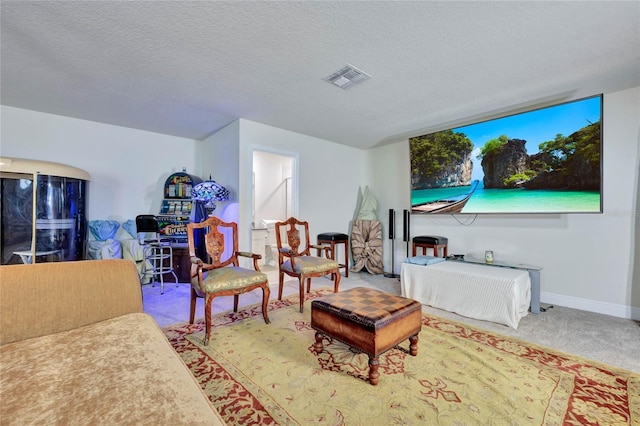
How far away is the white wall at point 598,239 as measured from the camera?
2.82 metres

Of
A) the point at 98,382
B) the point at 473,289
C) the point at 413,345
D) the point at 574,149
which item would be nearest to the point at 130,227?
the point at 98,382

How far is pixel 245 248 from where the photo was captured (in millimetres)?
3777

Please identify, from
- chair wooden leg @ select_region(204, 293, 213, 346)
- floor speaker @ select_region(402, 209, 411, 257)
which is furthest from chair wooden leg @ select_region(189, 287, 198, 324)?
floor speaker @ select_region(402, 209, 411, 257)

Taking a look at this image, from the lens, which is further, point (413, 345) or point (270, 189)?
point (270, 189)

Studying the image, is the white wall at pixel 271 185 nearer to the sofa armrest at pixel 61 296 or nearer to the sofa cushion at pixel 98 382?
the sofa armrest at pixel 61 296

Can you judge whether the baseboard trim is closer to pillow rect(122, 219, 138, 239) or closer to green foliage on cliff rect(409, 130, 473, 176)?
green foliage on cliff rect(409, 130, 473, 176)

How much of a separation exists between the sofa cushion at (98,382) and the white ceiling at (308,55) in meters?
2.05

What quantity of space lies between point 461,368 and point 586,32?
2.65 m

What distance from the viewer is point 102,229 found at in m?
3.82

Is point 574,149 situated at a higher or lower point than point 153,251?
higher

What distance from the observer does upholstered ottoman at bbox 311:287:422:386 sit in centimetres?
164

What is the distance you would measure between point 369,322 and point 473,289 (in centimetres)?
173

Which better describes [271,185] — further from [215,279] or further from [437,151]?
[215,279]

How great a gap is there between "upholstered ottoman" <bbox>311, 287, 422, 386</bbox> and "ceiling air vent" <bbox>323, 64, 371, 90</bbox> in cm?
205
